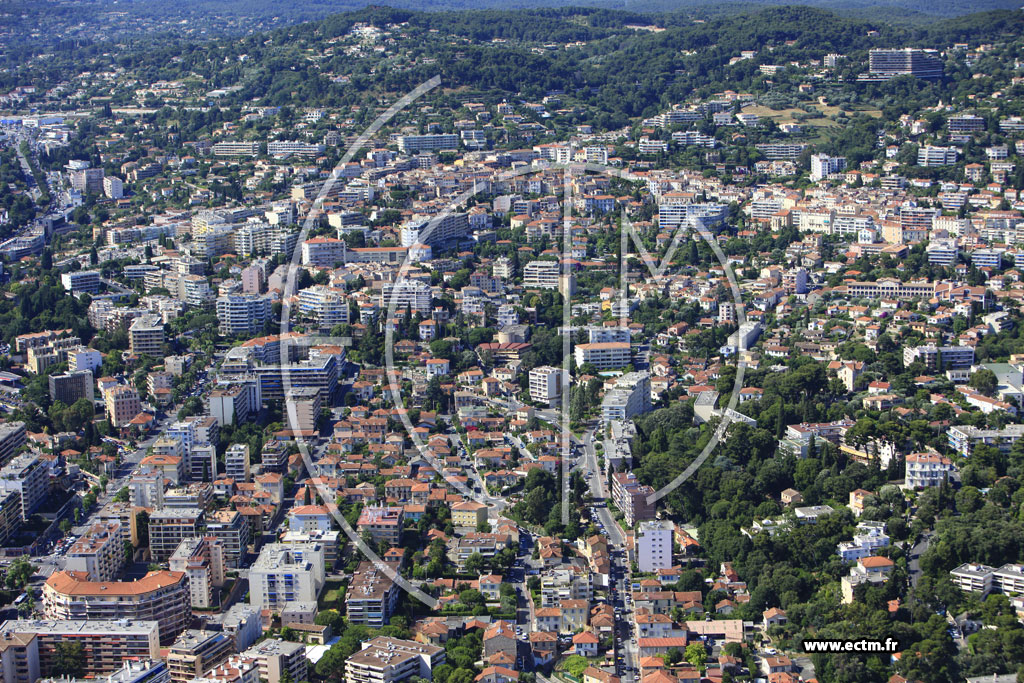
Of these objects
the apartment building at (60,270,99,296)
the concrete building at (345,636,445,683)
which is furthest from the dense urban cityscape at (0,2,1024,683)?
the apartment building at (60,270,99,296)

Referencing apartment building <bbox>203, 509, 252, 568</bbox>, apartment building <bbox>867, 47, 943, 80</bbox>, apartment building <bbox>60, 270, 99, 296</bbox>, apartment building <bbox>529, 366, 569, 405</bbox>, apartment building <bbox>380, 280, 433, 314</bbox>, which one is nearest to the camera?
apartment building <bbox>203, 509, 252, 568</bbox>

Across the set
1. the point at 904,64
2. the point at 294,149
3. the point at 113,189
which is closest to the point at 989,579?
the point at 113,189

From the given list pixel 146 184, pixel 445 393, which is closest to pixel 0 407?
pixel 445 393

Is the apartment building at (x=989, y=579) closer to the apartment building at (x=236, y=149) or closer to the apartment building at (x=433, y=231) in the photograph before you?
the apartment building at (x=433, y=231)

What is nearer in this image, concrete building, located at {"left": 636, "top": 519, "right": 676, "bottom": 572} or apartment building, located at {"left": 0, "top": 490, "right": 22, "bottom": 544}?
concrete building, located at {"left": 636, "top": 519, "right": 676, "bottom": 572}

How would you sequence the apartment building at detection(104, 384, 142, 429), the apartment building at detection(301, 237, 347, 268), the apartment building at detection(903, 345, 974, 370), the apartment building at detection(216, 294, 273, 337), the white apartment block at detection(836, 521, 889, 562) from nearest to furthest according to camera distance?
the white apartment block at detection(836, 521, 889, 562) → the apartment building at detection(104, 384, 142, 429) → the apartment building at detection(903, 345, 974, 370) → the apartment building at detection(216, 294, 273, 337) → the apartment building at detection(301, 237, 347, 268)

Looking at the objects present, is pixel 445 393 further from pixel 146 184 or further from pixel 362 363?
pixel 146 184

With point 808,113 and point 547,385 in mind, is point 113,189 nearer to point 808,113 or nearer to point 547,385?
point 547,385

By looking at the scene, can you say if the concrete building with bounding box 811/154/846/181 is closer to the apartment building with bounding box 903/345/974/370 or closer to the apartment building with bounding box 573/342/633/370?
the apartment building with bounding box 903/345/974/370
